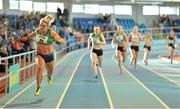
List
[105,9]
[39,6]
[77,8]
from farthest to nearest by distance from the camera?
1. [105,9]
2. [77,8]
3. [39,6]

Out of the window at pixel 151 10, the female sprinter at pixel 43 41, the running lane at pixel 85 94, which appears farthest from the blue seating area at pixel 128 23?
the female sprinter at pixel 43 41

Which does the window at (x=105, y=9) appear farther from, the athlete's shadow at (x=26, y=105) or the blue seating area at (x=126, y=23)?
the athlete's shadow at (x=26, y=105)

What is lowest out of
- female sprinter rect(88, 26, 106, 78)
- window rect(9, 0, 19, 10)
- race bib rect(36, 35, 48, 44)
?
female sprinter rect(88, 26, 106, 78)

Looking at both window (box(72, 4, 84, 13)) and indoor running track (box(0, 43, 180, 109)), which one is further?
window (box(72, 4, 84, 13))

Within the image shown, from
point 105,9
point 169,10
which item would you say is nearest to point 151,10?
point 169,10

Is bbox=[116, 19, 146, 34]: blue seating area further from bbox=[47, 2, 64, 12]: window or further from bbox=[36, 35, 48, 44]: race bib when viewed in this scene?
bbox=[36, 35, 48, 44]: race bib

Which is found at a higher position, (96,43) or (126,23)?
(126,23)

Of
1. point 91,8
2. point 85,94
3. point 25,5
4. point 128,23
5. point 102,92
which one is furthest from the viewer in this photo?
point 91,8

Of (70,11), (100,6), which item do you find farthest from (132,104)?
(100,6)

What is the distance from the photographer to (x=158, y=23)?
4322cm

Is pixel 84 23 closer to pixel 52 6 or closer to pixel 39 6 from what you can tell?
pixel 52 6

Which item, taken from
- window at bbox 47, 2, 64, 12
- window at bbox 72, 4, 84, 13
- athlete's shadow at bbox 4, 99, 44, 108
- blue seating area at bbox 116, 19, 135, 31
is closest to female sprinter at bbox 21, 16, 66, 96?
athlete's shadow at bbox 4, 99, 44, 108

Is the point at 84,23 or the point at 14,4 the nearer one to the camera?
the point at 14,4

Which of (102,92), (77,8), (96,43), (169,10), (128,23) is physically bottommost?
(102,92)
